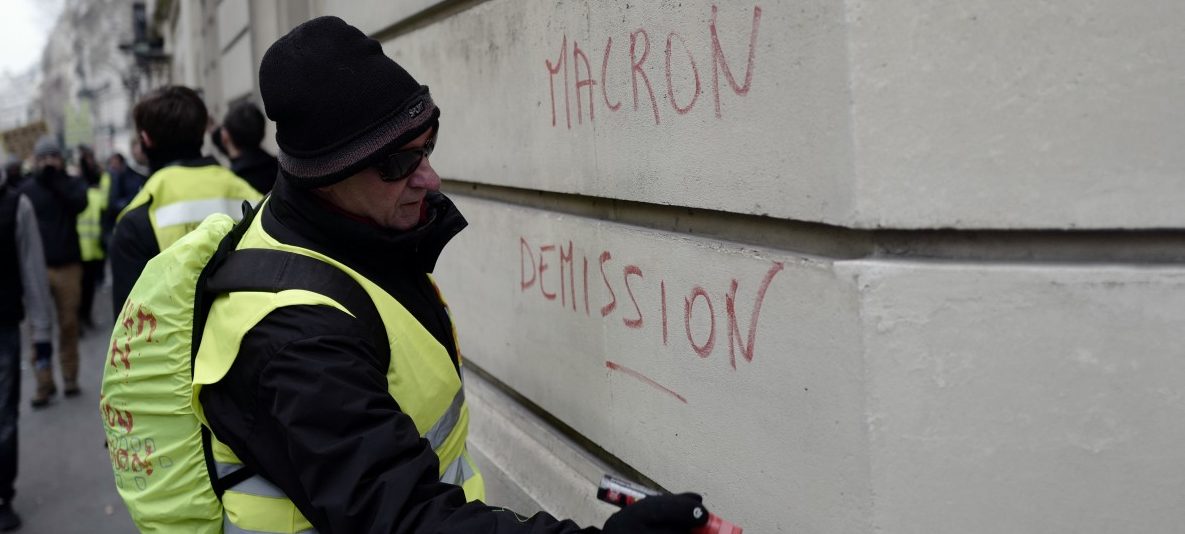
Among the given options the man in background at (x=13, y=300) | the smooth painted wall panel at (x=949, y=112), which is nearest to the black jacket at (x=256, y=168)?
the man in background at (x=13, y=300)

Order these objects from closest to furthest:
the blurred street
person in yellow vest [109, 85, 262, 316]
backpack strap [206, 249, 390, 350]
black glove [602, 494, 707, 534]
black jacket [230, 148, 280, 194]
→ black glove [602, 494, 707, 534], backpack strap [206, 249, 390, 350], person in yellow vest [109, 85, 262, 316], black jacket [230, 148, 280, 194], the blurred street

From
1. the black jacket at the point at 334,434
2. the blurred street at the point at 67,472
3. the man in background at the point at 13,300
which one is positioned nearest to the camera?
the black jacket at the point at 334,434

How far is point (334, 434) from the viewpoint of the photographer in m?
1.71

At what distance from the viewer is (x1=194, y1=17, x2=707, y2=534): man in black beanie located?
1.69 meters

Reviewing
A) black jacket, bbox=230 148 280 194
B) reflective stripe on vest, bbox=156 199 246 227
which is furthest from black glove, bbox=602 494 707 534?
black jacket, bbox=230 148 280 194

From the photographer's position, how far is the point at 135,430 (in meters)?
1.99

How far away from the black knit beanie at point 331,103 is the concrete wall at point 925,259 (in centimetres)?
70

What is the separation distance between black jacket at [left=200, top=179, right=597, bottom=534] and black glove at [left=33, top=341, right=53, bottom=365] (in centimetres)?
686

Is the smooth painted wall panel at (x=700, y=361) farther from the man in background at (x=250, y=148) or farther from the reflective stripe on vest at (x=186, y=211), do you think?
the man in background at (x=250, y=148)

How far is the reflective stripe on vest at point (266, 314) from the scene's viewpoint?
6.16 ft

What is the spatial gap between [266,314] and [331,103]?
40 centimetres

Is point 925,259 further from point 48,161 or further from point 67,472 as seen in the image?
point 48,161

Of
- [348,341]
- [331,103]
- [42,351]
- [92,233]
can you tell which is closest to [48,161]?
[42,351]

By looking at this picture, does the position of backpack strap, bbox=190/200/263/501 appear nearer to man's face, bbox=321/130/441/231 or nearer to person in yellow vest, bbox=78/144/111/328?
man's face, bbox=321/130/441/231
